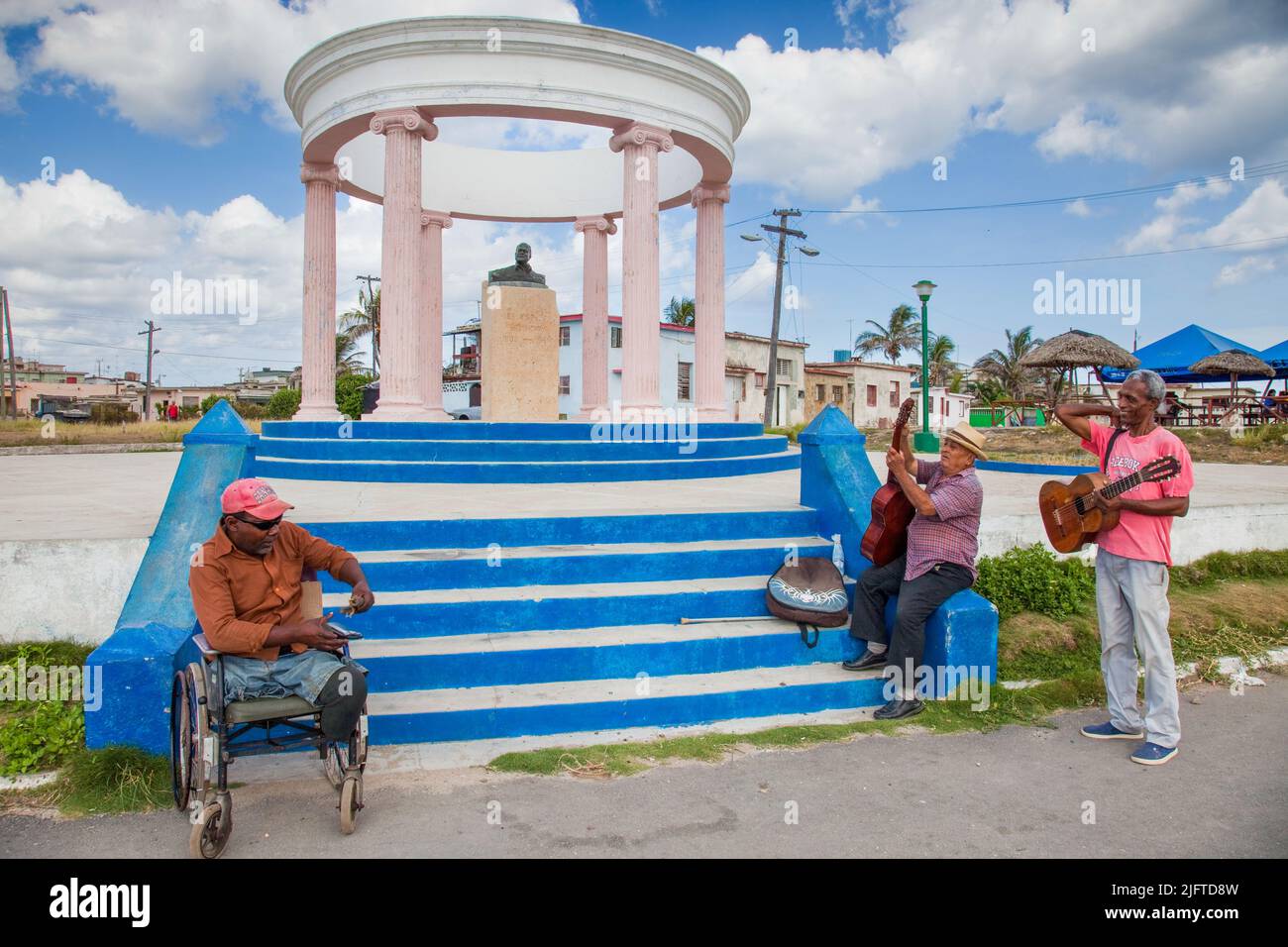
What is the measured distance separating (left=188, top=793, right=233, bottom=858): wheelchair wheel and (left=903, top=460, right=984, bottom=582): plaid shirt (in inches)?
154

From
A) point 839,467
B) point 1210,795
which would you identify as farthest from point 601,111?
point 1210,795

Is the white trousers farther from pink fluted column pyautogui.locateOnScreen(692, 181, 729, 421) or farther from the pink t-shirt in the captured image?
pink fluted column pyautogui.locateOnScreen(692, 181, 729, 421)

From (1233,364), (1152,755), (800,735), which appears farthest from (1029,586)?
(1233,364)

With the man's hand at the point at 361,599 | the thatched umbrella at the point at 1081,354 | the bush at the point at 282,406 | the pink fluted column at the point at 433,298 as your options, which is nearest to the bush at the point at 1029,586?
the man's hand at the point at 361,599

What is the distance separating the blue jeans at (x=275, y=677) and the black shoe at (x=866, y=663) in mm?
3093

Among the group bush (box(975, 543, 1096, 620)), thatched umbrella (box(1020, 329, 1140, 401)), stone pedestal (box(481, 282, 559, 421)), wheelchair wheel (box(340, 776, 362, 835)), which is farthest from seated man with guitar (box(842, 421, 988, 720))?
thatched umbrella (box(1020, 329, 1140, 401))

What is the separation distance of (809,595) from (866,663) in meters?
0.58

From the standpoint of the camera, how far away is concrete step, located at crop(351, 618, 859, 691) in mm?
4887

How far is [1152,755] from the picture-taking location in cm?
454

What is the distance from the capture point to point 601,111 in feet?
36.5

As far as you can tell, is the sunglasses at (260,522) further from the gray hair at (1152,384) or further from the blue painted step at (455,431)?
the blue painted step at (455,431)

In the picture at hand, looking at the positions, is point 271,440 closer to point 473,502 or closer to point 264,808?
point 473,502

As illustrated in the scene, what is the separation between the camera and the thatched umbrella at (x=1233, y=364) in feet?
85.8
